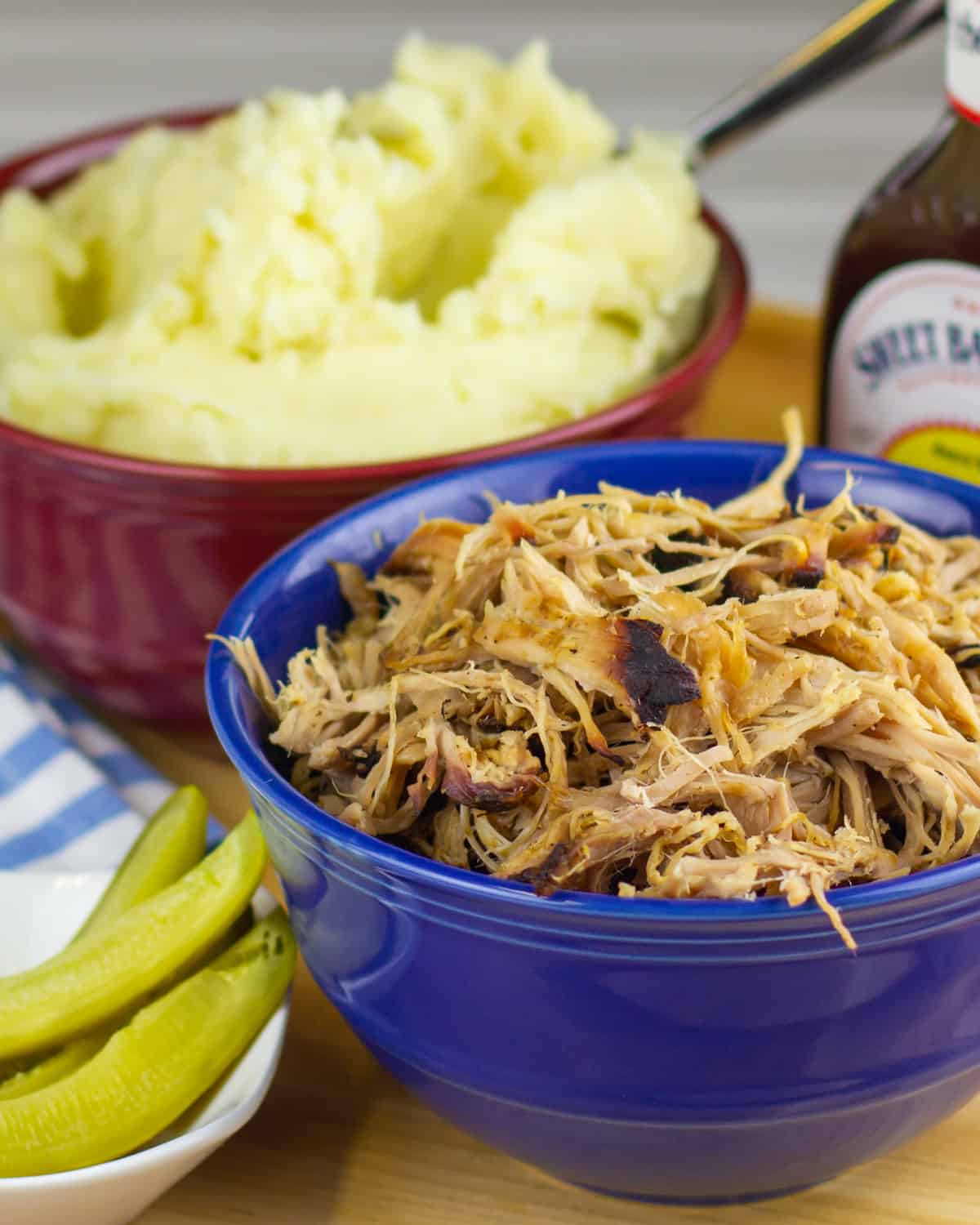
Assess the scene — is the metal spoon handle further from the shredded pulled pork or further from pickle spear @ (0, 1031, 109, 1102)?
pickle spear @ (0, 1031, 109, 1102)

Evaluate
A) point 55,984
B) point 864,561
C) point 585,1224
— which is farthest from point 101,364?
point 585,1224

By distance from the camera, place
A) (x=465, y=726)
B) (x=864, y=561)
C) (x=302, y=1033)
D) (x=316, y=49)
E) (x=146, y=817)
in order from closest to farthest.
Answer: (x=465, y=726)
(x=864, y=561)
(x=302, y=1033)
(x=146, y=817)
(x=316, y=49)

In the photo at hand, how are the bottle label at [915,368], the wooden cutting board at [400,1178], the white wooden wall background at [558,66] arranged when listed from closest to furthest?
the wooden cutting board at [400,1178] < the bottle label at [915,368] < the white wooden wall background at [558,66]

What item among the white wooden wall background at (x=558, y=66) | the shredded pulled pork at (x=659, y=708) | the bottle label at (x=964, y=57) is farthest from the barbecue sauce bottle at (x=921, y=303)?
the white wooden wall background at (x=558, y=66)

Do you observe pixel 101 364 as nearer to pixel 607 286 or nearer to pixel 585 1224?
pixel 607 286

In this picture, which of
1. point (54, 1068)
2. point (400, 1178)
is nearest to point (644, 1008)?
point (400, 1178)

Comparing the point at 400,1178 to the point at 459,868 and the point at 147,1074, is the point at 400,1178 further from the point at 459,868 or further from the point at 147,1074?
the point at 459,868

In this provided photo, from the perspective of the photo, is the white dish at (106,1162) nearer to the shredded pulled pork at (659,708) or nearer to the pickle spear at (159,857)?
the pickle spear at (159,857)
